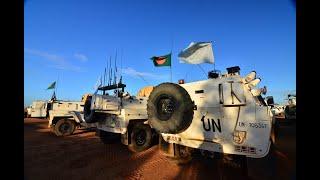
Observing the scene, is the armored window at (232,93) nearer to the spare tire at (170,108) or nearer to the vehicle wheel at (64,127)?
the spare tire at (170,108)

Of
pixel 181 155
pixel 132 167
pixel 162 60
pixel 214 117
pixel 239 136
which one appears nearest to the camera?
pixel 239 136

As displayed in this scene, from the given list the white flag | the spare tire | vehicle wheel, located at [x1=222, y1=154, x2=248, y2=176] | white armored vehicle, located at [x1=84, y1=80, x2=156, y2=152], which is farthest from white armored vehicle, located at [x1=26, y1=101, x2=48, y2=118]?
vehicle wheel, located at [x1=222, y1=154, x2=248, y2=176]

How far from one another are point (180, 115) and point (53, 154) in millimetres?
5331

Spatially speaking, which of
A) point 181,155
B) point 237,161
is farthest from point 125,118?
point 237,161

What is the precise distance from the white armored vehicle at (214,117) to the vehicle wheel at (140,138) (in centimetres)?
216

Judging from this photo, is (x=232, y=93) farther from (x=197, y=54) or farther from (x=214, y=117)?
(x=197, y=54)

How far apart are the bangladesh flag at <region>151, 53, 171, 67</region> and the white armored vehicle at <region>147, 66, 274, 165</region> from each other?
10.6ft

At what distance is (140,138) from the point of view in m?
9.20

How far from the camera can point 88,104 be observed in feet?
34.7

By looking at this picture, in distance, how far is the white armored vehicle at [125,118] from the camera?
8922mm

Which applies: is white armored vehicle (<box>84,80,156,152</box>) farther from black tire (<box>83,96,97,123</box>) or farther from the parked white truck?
the parked white truck

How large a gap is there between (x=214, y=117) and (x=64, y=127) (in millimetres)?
11635
